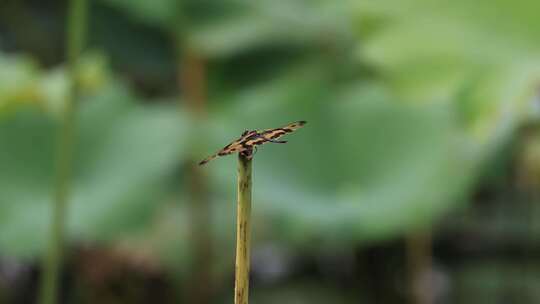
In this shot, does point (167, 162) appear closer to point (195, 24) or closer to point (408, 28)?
point (195, 24)

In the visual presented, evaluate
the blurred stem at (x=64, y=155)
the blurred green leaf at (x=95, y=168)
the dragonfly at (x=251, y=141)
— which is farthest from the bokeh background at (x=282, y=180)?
the dragonfly at (x=251, y=141)

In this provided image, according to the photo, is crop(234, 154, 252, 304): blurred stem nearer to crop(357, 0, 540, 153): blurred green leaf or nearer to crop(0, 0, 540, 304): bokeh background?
crop(357, 0, 540, 153): blurred green leaf

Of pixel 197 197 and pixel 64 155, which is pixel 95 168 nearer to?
pixel 197 197

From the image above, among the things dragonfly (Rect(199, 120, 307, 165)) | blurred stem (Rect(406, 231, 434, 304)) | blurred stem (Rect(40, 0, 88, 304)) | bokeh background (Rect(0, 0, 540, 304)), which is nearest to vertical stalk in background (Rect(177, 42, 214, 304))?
bokeh background (Rect(0, 0, 540, 304))

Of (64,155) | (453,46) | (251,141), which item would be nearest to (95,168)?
(453,46)

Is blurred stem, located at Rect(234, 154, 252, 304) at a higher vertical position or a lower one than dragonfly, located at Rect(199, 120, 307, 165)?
lower

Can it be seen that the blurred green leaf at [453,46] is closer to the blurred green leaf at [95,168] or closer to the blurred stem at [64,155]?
the blurred stem at [64,155]
